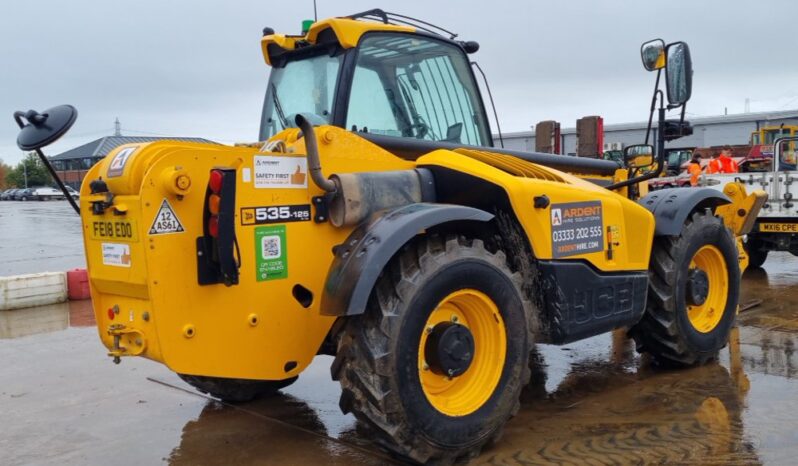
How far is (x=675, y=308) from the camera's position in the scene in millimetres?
5152

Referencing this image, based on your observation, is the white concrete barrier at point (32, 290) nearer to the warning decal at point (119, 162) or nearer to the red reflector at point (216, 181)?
the warning decal at point (119, 162)

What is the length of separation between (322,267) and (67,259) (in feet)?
39.0

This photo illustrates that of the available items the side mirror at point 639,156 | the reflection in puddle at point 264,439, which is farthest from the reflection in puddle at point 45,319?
the side mirror at point 639,156

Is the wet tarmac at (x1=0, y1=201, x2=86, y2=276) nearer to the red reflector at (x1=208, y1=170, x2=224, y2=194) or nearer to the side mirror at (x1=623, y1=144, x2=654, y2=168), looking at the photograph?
the side mirror at (x1=623, y1=144, x2=654, y2=168)

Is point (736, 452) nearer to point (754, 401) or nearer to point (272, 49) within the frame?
point (754, 401)

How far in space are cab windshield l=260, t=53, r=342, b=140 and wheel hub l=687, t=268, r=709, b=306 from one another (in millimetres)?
2911

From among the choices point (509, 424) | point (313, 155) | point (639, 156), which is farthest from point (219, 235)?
point (639, 156)

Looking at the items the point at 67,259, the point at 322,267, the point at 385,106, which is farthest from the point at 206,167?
the point at 67,259

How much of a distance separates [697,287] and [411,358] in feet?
9.14

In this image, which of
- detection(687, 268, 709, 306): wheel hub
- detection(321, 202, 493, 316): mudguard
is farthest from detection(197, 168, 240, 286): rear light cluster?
detection(687, 268, 709, 306): wheel hub

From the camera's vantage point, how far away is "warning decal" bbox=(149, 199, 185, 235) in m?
3.32

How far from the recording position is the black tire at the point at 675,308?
5.15 meters

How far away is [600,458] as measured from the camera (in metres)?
3.80

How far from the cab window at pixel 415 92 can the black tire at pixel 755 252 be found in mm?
7014
